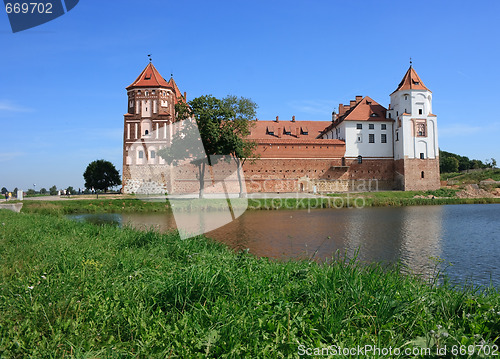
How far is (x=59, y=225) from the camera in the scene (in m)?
9.96

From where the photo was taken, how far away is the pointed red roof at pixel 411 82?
41.7 metres

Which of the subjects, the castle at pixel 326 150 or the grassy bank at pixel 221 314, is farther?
the castle at pixel 326 150

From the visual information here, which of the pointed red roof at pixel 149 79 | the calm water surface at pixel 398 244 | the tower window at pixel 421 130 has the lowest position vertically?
the calm water surface at pixel 398 244

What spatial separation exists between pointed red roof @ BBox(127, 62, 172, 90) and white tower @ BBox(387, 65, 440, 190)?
90.3 feet

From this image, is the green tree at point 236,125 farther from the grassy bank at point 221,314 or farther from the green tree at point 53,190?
the green tree at point 53,190

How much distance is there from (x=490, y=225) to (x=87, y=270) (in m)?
15.9

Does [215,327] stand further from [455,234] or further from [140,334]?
[455,234]

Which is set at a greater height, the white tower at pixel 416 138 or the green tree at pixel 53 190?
the white tower at pixel 416 138

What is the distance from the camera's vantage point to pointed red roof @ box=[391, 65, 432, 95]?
41.7 meters

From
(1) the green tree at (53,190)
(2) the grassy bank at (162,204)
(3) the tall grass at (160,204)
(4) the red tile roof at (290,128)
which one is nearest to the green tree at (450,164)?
(4) the red tile roof at (290,128)

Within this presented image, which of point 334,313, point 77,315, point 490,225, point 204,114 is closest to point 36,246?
point 77,315

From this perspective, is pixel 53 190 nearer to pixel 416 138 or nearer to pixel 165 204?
pixel 165 204

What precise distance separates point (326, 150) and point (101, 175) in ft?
98.1

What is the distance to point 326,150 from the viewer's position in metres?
42.9
